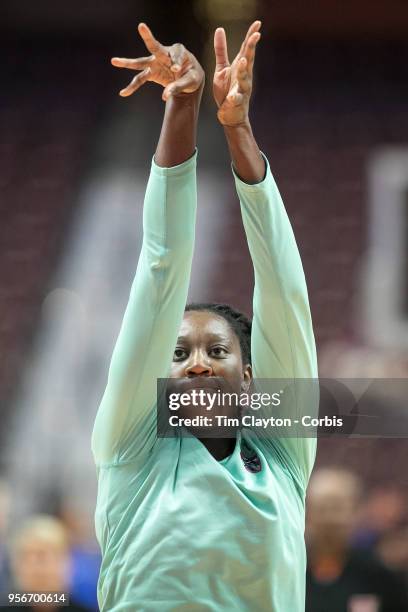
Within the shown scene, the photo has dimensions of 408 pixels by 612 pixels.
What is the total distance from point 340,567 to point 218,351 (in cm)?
73

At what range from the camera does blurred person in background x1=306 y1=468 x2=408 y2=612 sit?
5.05 feet

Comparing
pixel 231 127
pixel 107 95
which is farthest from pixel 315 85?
pixel 231 127

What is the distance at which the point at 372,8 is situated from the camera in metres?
3.14

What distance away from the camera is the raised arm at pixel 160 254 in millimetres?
1014

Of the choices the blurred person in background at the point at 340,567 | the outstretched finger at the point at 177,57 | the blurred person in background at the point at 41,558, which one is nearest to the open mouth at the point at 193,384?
the outstretched finger at the point at 177,57

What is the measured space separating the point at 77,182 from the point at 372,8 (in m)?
1.07

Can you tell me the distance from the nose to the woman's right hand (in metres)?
0.27

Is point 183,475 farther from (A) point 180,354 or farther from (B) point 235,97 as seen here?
(B) point 235,97

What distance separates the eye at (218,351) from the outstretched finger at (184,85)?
0.87 ft

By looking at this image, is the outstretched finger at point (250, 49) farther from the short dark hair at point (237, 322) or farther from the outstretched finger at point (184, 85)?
the short dark hair at point (237, 322)

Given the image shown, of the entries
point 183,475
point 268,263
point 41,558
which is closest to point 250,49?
point 268,263

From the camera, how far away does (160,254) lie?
101 cm

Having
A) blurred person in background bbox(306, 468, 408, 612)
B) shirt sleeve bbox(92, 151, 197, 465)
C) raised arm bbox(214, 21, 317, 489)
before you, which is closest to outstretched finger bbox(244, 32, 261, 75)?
raised arm bbox(214, 21, 317, 489)

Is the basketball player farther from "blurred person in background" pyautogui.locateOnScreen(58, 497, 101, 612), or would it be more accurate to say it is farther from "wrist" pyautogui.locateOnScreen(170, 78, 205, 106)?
"blurred person in background" pyautogui.locateOnScreen(58, 497, 101, 612)
